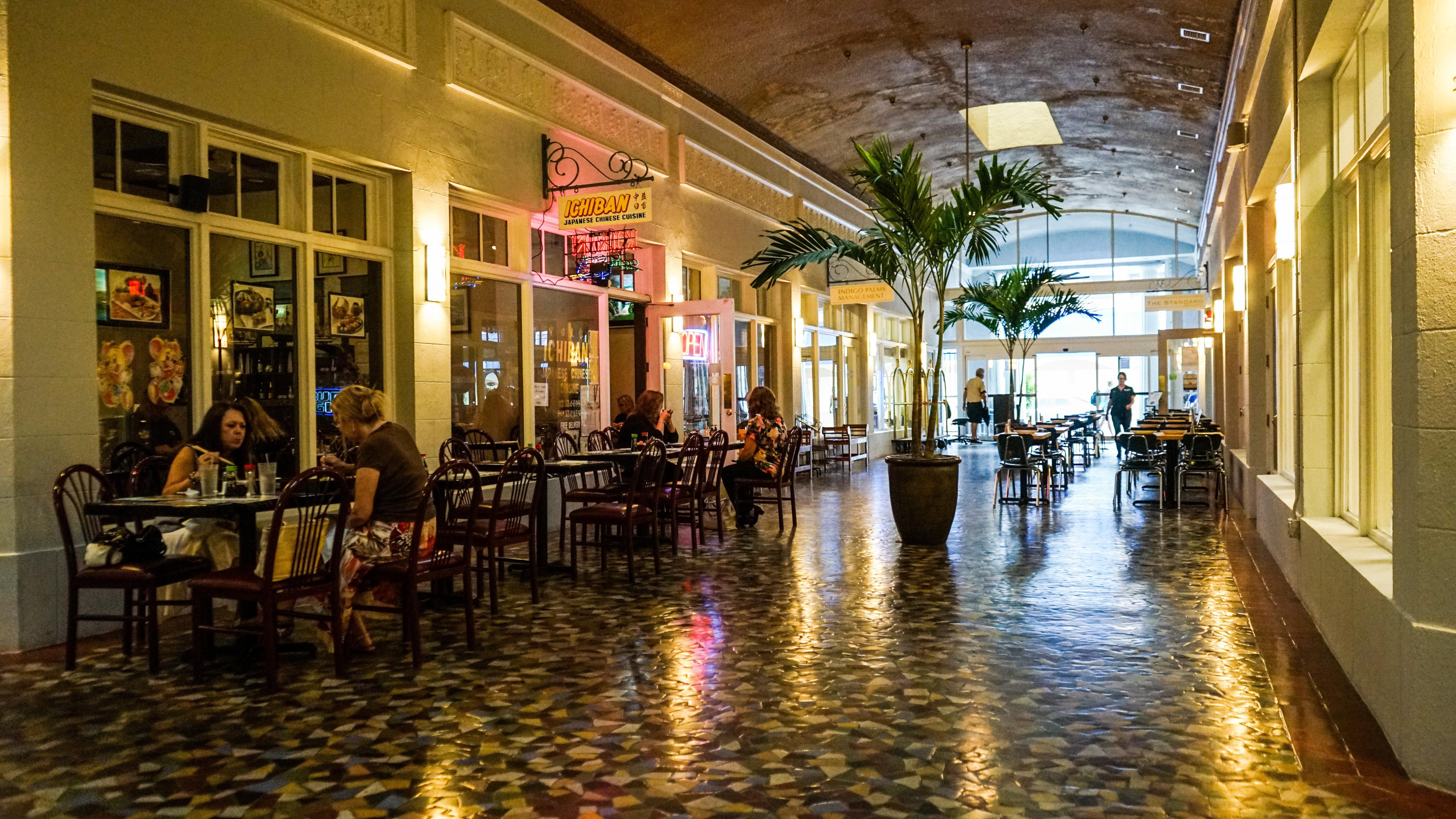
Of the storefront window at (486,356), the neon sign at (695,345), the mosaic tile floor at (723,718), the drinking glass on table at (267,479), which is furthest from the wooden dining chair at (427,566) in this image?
the neon sign at (695,345)

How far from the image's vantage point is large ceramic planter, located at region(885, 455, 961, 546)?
24.9 feet

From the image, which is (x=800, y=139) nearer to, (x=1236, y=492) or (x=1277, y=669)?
(x=1236, y=492)

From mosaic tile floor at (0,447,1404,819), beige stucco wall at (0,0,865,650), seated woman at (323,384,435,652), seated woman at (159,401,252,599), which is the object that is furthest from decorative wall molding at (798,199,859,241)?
seated woman at (323,384,435,652)

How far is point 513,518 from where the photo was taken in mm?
5938

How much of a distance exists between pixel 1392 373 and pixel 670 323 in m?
8.44

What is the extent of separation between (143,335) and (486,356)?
3347mm

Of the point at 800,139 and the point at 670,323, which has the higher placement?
the point at 800,139

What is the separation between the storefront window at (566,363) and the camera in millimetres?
9648

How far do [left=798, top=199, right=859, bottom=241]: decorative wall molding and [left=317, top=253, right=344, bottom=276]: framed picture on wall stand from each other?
887cm

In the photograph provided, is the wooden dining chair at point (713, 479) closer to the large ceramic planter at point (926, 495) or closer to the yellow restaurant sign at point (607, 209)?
the large ceramic planter at point (926, 495)

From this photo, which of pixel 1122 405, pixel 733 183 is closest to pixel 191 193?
pixel 733 183

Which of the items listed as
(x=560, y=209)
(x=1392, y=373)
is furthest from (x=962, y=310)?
(x=1392, y=373)

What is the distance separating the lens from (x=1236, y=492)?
1069 centimetres

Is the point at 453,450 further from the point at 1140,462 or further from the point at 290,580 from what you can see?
the point at 1140,462
